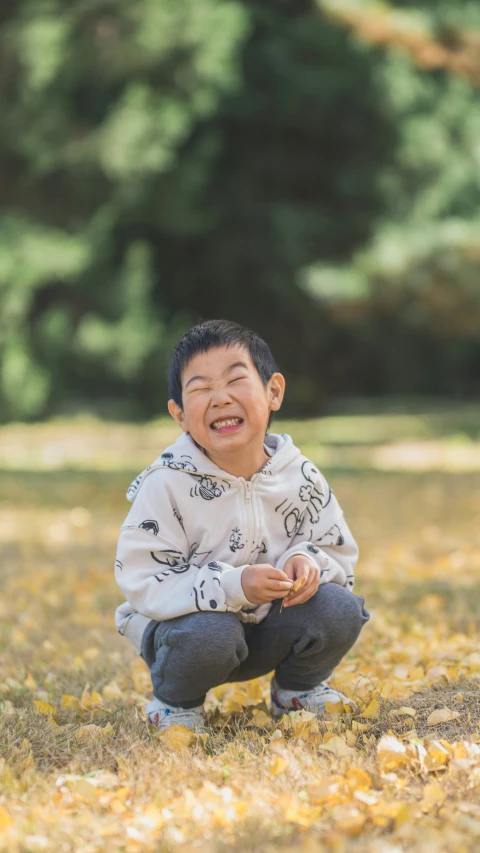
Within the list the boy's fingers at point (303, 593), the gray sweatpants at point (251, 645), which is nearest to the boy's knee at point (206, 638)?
the gray sweatpants at point (251, 645)

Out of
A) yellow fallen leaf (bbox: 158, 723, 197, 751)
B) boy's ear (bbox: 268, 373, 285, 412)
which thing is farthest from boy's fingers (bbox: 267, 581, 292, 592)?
boy's ear (bbox: 268, 373, 285, 412)

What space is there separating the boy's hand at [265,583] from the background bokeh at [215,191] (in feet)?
29.9

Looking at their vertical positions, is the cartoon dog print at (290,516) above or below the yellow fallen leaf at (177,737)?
above

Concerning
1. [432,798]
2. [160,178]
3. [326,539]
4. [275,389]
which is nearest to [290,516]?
[326,539]

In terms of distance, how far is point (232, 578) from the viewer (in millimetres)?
2336

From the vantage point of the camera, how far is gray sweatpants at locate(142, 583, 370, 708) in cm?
233

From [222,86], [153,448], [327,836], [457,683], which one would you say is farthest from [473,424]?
[327,836]

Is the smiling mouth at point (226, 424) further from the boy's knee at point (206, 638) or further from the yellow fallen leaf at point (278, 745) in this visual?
the yellow fallen leaf at point (278, 745)

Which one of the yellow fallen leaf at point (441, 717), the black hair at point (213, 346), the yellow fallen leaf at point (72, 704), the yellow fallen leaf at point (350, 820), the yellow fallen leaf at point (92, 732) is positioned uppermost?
the black hair at point (213, 346)

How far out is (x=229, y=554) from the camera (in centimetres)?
246

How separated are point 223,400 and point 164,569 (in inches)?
Result: 17.1

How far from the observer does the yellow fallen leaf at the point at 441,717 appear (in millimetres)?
2291

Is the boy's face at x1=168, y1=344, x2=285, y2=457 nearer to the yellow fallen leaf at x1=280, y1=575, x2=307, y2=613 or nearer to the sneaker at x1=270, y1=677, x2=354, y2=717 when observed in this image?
the yellow fallen leaf at x1=280, y1=575, x2=307, y2=613

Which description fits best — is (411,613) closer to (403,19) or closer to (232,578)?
(232,578)
